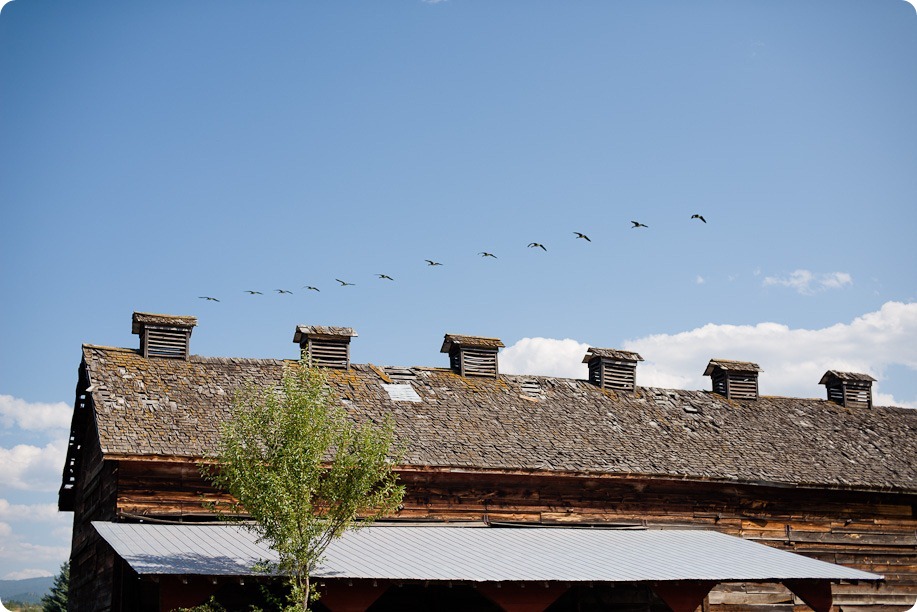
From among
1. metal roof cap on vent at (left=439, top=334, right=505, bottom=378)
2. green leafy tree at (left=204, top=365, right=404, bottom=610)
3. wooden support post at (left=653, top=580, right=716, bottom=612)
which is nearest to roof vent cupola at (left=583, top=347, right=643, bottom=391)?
metal roof cap on vent at (left=439, top=334, right=505, bottom=378)

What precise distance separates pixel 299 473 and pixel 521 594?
520 cm

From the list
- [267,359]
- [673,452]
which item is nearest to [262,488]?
[267,359]

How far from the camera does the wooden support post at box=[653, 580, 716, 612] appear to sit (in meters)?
20.1

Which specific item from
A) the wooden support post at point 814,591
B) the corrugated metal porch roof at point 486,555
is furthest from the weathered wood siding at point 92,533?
the wooden support post at point 814,591

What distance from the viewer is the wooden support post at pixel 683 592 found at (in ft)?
66.1

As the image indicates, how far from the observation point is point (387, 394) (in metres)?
25.9

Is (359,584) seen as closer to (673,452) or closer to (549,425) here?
(549,425)

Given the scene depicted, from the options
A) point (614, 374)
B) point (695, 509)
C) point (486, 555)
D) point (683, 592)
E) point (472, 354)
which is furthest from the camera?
point (614, 374)

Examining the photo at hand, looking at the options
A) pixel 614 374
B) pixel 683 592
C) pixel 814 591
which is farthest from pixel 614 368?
pixel 683 592

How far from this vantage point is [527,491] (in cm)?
2409

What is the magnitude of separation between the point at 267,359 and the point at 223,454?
9.39m

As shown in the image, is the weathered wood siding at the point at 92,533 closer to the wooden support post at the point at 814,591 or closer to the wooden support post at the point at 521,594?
the wooden support post at the point at 521,594

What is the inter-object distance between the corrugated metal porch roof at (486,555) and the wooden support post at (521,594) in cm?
22

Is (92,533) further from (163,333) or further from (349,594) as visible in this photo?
(349,594)
